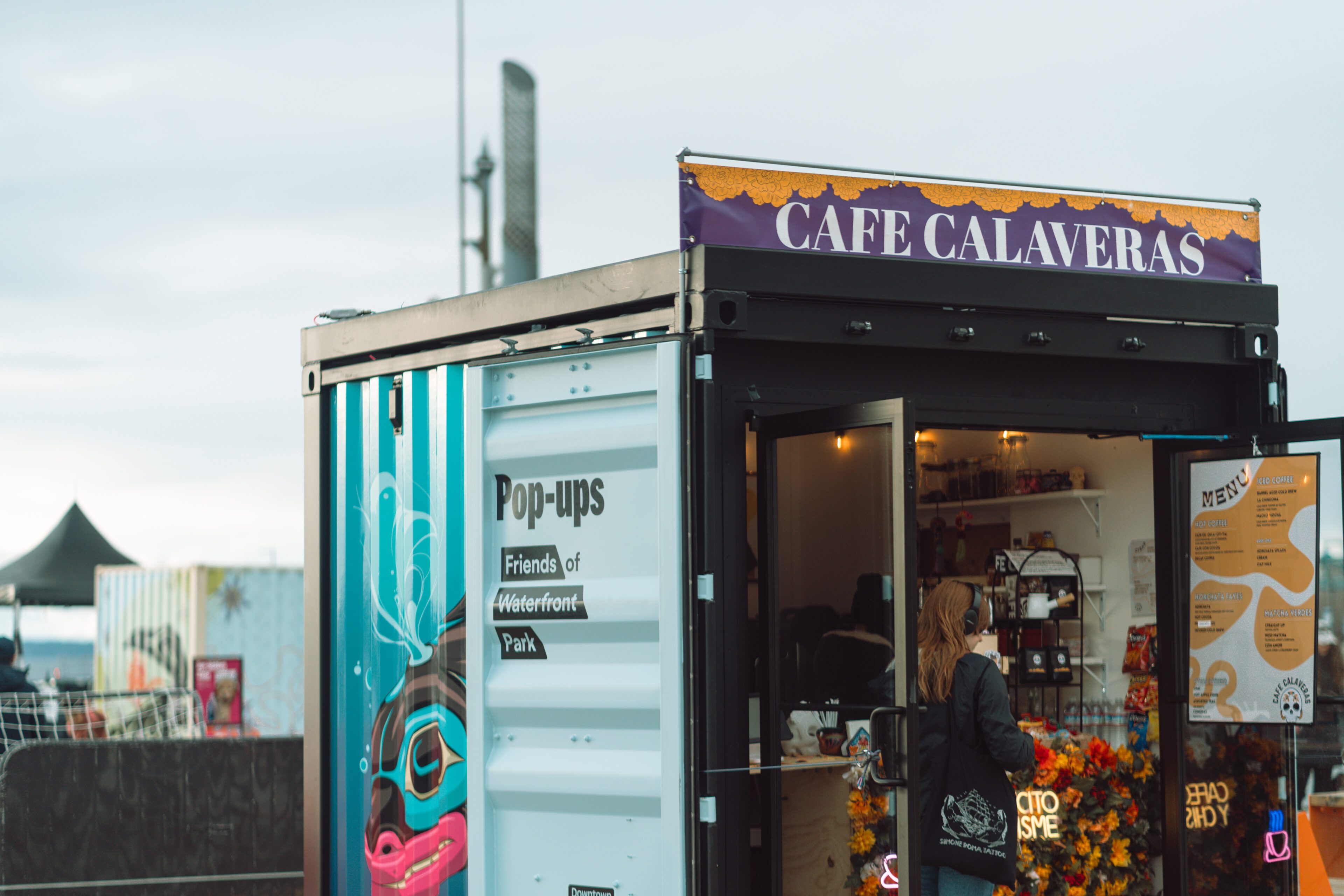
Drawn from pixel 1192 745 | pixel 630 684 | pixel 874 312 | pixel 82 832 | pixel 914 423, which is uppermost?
pixel 874 312

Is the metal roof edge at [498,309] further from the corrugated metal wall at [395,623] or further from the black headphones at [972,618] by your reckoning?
the black headphones at [972,618]

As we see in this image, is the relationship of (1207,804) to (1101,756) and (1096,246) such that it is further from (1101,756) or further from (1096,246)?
(1096,246)

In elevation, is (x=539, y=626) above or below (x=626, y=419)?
below

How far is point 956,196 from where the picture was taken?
19.7 feet

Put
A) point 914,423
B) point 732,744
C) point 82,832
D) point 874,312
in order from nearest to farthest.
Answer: point 914,423
point 732,744
point 874,312
point 82,832

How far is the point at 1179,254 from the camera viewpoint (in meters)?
6.39

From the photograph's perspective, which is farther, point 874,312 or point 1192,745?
point 1192,745

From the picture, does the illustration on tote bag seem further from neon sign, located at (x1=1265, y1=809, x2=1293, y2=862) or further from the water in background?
the water in background

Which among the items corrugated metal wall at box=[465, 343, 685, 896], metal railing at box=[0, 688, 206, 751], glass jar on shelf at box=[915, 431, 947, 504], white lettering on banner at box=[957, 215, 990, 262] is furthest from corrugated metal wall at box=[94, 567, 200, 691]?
white lettering on banner at box=[957, 215, 990, 262]

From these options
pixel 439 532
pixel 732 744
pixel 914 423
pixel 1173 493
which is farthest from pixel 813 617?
pixel 1173 493

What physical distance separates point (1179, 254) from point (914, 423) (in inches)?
86.2

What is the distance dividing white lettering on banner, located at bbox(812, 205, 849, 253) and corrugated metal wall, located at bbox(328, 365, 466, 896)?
1631 mm

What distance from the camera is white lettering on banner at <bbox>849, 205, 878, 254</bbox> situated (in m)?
5.75

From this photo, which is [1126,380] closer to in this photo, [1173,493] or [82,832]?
[1173,493]
